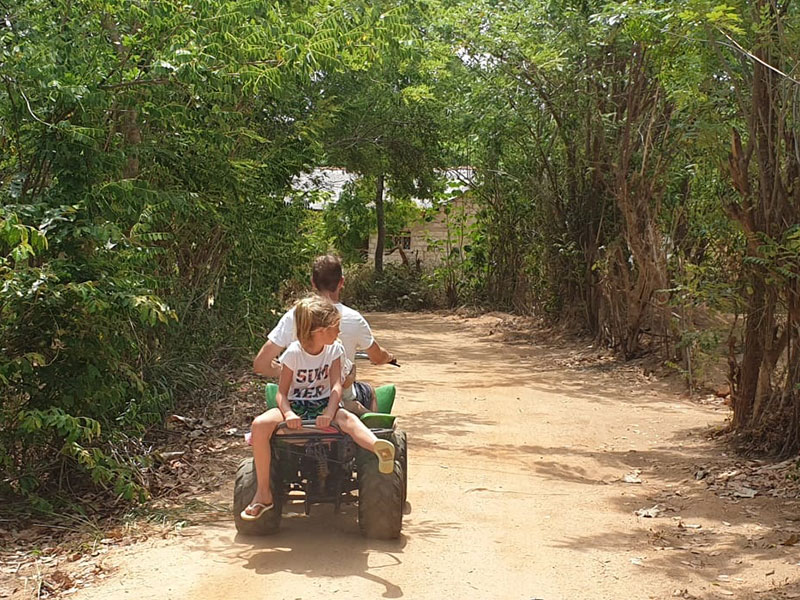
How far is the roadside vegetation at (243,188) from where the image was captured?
20.7 ft

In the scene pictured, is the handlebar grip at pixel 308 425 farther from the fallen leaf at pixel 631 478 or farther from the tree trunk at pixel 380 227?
the tree trunk at pixel 380 227

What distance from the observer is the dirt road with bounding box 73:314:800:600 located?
5.06 m

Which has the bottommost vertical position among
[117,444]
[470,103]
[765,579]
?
[765,579]

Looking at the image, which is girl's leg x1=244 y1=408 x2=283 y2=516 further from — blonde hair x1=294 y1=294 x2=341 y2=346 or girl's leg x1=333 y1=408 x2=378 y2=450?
blonde hair x1=294 y1=294 x2=341 y2=346

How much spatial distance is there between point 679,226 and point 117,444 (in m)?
10.1

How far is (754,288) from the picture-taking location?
8.39 m

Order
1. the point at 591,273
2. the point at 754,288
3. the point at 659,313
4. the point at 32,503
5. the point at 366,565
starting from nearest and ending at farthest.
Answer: the point at 366,565 < the point at 32,503 < the point at 754,288 < the point at 659,313 < the point at 591,273

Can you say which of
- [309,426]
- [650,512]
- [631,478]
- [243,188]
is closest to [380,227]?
[243,188]

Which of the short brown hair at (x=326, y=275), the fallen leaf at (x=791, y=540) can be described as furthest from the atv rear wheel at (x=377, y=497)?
the fallen leaf at (x=791, y=540)

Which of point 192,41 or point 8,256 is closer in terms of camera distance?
point 8,256

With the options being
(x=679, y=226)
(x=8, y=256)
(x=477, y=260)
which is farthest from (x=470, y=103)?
(x=8, y=256)

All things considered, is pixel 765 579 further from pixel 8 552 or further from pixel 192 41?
pixel 192 41

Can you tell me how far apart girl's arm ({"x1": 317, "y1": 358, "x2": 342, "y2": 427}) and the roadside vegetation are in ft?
4.19

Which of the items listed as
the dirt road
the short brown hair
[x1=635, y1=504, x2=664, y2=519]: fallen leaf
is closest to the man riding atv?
the short brown hair
